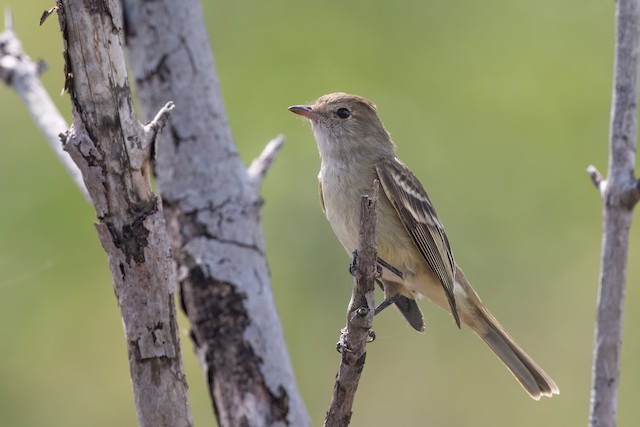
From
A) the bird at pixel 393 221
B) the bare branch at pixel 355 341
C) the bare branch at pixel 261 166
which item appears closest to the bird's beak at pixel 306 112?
the bird at pixel 393 221

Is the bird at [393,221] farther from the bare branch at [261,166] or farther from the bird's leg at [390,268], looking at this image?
the bare branch at [261,166]

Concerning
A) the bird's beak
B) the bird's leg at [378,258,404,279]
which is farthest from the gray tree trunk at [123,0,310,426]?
the bird's leg at [378,258,404,279]

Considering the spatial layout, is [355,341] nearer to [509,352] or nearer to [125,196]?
[125,196]

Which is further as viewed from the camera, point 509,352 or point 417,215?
point 509,352

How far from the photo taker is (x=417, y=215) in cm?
444

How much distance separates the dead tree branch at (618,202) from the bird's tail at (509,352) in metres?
1.10

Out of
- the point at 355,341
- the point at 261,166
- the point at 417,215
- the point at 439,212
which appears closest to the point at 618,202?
the point at 417,215

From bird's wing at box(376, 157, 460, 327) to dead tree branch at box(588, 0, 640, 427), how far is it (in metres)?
0.85

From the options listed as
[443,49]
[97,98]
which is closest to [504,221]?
[443,49]

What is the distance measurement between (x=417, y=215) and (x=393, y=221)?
12 centimetres

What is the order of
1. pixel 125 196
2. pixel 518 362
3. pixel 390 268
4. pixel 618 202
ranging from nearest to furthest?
pixel 125 196 → pixel 618 202 → pixel 390 268 → pixel 518 362

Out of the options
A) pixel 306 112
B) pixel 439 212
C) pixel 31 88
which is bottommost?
pixel 306 112

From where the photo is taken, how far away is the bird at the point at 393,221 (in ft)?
14.4

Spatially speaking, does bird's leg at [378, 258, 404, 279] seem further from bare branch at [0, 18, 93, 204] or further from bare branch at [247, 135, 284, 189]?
bare branch at [0, 18, 93, 204]
